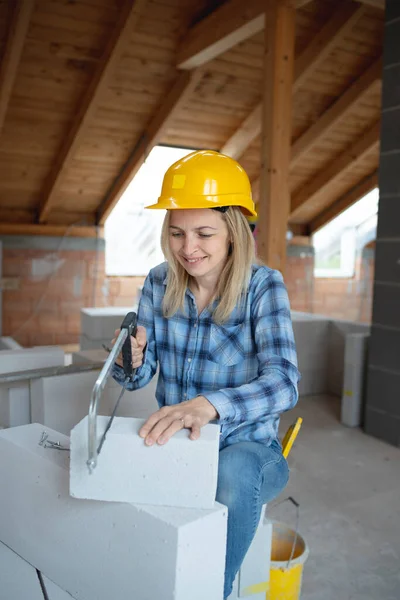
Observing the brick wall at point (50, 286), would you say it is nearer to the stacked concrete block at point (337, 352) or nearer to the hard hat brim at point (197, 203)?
the stacked concrete block at point (337, 352)

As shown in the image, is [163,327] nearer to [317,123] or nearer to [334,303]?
[317,123]

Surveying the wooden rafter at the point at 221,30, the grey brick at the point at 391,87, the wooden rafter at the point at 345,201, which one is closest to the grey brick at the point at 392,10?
the grey brick at the point at 391,87

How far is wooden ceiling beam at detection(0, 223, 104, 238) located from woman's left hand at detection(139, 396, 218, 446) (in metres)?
5.41

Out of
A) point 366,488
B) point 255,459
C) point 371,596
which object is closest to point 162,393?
point 255,459

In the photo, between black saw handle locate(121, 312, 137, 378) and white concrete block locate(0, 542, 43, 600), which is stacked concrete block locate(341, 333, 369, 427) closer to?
black saw handle locate(121, 312, 137, 378)

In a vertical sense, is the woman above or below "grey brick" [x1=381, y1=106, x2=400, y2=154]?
below

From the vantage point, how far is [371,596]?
79.8 inches

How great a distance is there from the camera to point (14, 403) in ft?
7.60

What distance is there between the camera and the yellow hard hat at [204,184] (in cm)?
146

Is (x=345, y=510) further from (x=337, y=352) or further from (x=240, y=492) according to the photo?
(x=337, y=352)

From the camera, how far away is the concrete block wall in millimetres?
3436

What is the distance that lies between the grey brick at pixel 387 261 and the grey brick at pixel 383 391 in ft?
1.97

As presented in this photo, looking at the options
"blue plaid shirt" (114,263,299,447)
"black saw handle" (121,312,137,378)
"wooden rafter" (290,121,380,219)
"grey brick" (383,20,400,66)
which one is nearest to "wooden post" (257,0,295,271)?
"grey brick" (383,20,400,66)

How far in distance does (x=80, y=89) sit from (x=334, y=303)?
17.0 ft
